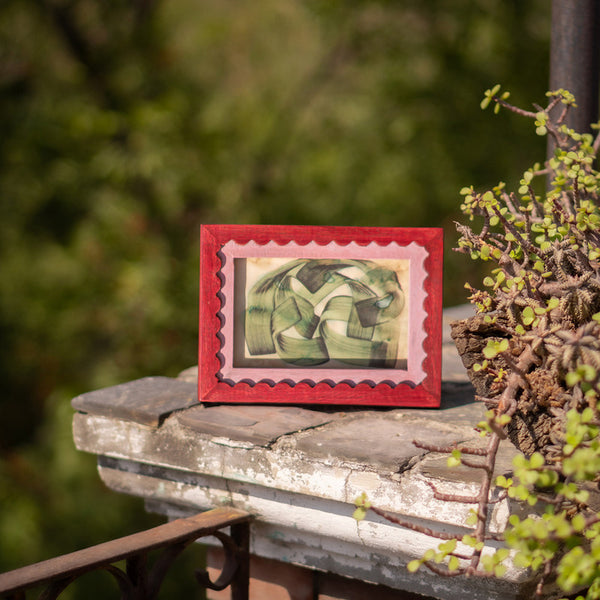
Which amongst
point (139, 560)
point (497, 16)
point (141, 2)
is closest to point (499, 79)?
point (497, 16)

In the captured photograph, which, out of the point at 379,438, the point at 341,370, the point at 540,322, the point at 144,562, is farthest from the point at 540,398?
the point at 144,562

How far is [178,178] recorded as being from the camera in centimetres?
412

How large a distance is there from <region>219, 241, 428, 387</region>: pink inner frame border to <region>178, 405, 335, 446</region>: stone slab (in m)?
0.05

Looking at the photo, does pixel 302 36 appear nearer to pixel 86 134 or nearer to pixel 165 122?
pixel 165 122

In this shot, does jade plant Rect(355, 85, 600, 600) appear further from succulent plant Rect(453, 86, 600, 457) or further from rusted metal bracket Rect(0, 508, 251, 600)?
rusted metal bracket Rect(0, 508, 251, 600)

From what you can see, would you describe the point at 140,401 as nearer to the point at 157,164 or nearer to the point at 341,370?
the point at 341,370

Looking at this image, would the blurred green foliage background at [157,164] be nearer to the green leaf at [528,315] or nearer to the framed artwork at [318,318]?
the framed artwork at [318,318]

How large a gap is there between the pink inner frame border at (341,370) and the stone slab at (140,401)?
98 millimetres

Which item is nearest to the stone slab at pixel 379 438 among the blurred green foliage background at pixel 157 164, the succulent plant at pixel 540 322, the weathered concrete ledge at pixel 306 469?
the weathered concrete ledge at pixel 306 469

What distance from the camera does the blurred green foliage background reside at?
4098 millimetres

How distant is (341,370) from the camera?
3.74ft

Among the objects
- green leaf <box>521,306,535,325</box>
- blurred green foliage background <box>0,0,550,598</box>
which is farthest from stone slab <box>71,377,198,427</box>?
blurred green foliage background <box>0,0,550,598</box>

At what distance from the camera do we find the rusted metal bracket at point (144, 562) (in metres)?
0.83

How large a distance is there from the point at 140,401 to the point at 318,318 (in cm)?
30
